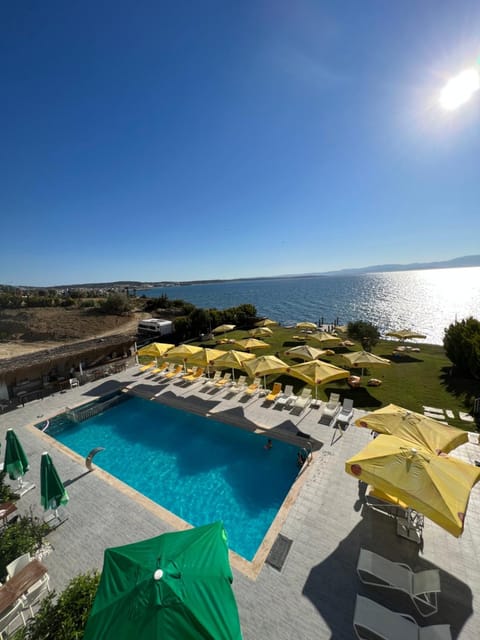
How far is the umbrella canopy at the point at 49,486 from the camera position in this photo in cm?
688

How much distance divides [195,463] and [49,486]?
4.79 m

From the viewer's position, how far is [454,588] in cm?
520

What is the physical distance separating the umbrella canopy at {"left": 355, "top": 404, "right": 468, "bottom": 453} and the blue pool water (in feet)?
12.1

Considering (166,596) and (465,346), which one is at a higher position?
(166,596)

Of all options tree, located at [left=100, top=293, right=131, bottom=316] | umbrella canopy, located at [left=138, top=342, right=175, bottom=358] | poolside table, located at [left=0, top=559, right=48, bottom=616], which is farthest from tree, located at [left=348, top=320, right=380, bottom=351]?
tree, located at [left=100, top=293, right=131, bottom=316]

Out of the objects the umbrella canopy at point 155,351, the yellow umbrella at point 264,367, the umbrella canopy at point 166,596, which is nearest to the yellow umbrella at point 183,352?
the umbrella canopy at point 155,351

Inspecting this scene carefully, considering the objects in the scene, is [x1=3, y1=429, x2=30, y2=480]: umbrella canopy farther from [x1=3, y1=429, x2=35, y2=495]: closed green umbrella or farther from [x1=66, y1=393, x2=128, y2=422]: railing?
[x1=66, y1=393, x2=128, y2=422]: railing

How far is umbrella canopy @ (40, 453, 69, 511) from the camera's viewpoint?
688 cm

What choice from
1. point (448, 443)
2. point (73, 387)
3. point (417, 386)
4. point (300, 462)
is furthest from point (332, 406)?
point (73, 387)

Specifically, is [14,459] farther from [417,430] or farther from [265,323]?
[265,323]

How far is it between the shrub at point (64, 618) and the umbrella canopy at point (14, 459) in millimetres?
5759

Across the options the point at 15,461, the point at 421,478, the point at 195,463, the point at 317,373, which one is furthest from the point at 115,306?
the point at 421,478

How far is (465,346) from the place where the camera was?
16.5 m

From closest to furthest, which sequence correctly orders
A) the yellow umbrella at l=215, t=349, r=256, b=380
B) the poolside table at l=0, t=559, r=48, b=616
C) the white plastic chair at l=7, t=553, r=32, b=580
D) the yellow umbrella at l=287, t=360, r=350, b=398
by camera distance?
1. the poolside table at l=0, t=559, r=48, b=616
2. the white plastic chair at l=7, t=553, r=32, b=580
3. the yellow umbrella at l=287, t=360, r=350, b=398
4. the yellow umbrella at l=215, t=349, r=256, b=380
